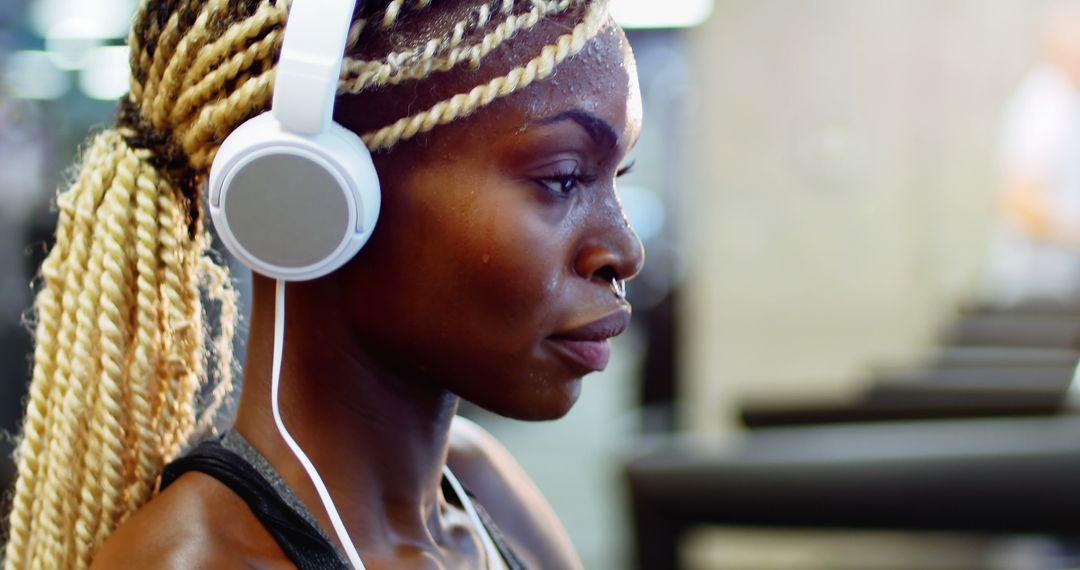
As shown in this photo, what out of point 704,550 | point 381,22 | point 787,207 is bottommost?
point 704,550

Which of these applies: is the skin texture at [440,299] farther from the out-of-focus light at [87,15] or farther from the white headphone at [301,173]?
the out-of-focus light at [87,15]

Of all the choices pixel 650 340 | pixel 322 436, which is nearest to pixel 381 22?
pixel 322 436

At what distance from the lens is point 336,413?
2.85 ft

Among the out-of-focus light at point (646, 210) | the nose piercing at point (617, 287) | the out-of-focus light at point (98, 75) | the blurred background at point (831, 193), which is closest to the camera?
the nose piercing at point (617, 287)

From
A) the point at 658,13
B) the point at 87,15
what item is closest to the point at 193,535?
the point at 87,15

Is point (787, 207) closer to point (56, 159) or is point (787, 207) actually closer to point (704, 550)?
point (704, 550)

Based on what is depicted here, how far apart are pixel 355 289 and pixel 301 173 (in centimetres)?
11

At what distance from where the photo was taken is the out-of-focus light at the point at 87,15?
4219mm

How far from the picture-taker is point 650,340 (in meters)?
5.70

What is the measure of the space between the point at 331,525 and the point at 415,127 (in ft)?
0.98

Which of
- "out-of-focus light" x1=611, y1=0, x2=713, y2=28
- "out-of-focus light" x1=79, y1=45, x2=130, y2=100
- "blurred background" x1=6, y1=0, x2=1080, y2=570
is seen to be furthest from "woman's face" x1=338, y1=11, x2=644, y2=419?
"out-of-focus light" x1=611, y1=0, x2=713, y2=28

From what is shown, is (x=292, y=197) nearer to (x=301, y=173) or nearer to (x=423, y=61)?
(x=301, y=173)

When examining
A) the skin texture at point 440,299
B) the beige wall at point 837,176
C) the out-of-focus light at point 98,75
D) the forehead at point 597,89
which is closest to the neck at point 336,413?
the skin texture at point 440,299

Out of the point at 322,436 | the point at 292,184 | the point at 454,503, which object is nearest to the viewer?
the point at 292,184
